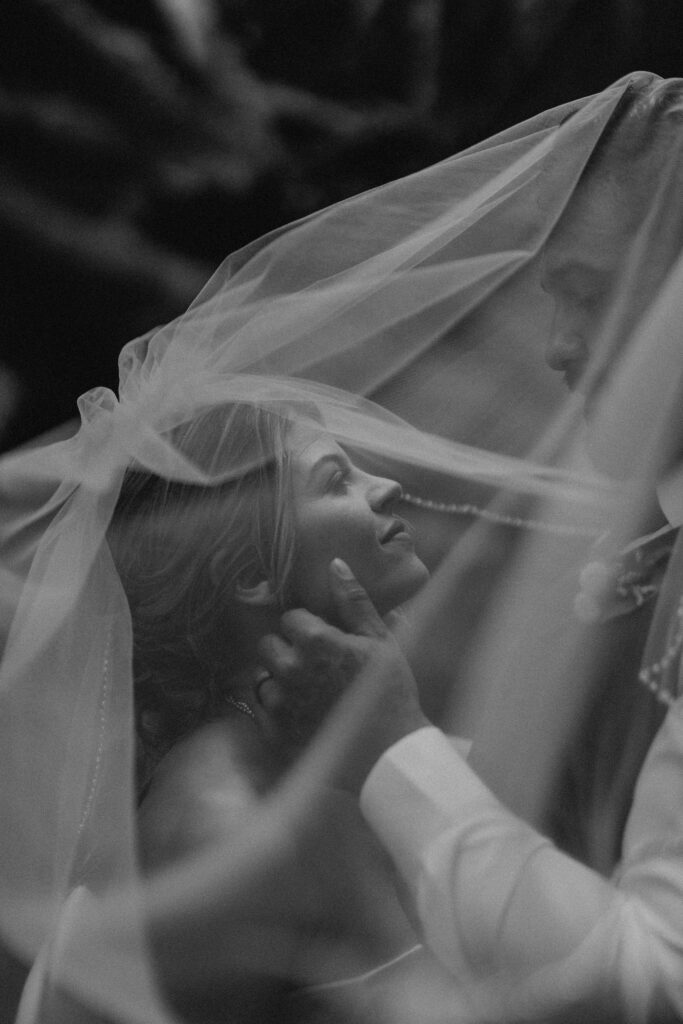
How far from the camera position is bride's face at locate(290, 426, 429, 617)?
101 cm

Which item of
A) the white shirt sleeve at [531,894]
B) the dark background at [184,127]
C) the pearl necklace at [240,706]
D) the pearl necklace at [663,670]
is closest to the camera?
the white shirt sleeve at [531,894]

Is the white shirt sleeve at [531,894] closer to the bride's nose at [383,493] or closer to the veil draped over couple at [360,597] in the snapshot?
the veil draped over couple at [360,597]

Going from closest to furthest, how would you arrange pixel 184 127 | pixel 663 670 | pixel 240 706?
pixel 663 670 → pixel 240 706 → pixel 184 127

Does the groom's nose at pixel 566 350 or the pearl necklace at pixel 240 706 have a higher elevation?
the groom's nose at pixel 566 350

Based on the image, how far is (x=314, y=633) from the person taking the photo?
97 centimetres

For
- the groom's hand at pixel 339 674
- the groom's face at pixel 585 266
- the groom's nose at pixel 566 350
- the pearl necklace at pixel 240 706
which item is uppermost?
the groom's face at pixel 585 266

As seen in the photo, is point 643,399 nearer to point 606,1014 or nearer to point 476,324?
point 476,324

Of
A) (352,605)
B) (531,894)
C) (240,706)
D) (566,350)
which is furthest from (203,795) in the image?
(566,350)

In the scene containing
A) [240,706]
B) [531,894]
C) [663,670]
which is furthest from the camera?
[240,706]

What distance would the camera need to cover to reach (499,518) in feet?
3.49

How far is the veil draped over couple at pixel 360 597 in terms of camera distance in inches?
36.9

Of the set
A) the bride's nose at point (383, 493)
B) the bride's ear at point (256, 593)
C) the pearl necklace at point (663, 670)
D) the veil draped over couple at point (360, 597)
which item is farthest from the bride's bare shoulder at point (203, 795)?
the pearl necklace at point (663, 670)

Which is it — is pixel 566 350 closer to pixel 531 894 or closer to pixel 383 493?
pixel 383 493

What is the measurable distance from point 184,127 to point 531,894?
851 millimetres
